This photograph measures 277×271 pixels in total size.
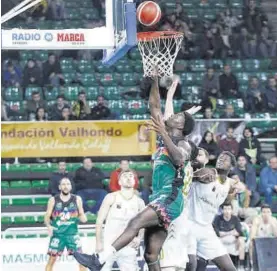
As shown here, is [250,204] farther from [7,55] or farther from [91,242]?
[7,55]

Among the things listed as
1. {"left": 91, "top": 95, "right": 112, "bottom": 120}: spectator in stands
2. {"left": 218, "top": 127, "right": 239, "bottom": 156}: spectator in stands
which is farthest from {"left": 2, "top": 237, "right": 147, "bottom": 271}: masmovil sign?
{"left": 91, "top": 95, "right": 112, "bottom": 120}: spectator in stands

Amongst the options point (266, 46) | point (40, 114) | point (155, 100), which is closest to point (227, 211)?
point (40, 114)

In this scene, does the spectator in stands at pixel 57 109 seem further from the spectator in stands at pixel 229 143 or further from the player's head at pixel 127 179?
the player's head at pixel 127 179

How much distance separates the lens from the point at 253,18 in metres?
25.7

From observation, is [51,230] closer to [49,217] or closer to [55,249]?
[49,217]

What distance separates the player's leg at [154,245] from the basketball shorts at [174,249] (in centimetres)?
51

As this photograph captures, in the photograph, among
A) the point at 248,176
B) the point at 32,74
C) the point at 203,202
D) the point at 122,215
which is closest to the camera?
the point at 203,202

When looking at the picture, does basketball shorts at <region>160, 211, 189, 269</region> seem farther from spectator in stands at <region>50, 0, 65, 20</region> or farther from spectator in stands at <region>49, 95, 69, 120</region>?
spectator in stands at <region>50, 0, 65, 20</region>

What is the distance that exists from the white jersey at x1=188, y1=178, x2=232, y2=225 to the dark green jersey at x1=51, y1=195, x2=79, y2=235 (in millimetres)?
3529

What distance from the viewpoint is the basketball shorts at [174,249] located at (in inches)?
523

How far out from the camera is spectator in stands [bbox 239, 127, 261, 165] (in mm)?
21375

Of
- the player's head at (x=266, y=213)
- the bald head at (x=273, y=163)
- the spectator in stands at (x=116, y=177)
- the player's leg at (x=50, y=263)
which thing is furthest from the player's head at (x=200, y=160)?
the bald head at (x=273, y=163)

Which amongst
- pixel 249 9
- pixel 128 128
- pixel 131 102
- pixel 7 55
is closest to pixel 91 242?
pixel 128 128

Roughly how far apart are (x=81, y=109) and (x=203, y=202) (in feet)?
25.6
